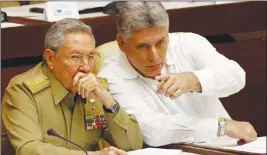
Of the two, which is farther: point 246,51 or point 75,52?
point 246,51

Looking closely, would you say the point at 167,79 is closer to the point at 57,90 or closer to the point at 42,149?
the point at 57,90

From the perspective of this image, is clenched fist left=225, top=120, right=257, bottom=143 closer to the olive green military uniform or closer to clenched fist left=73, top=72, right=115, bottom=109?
the olive green military uniform

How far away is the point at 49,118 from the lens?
2215 millimetres

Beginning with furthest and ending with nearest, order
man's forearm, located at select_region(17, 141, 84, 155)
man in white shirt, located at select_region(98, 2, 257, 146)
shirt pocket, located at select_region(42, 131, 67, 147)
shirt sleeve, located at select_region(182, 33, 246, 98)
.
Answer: shirt sleeve, located at select_region(182, 33, 246, 98) < man in white shirt, located at select_region(98, 2, 257, 146) < shirt pocket, located at select_region(42, 131, 67, 147) < man's forearm, located at select_region(17, 141, 84, 155)

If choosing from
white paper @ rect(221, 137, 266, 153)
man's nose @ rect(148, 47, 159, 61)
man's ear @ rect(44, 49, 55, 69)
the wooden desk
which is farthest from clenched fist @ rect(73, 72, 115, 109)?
the wooden desk

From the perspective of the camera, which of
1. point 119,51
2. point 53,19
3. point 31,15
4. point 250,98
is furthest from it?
point 250,98

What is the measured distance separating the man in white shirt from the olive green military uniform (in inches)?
5.0

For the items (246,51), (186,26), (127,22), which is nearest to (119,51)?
(127,22)

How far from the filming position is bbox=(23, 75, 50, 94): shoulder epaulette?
218cm

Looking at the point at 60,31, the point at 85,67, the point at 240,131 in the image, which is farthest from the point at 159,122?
the point at 60,31

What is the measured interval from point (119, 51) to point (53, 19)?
1.60ft

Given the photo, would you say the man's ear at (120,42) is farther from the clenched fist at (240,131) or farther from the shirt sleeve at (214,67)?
the clenched fist at (240,131)

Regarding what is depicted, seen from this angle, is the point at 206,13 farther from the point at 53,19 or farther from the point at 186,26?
the point at 53,19

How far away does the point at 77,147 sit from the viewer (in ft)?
7.39
